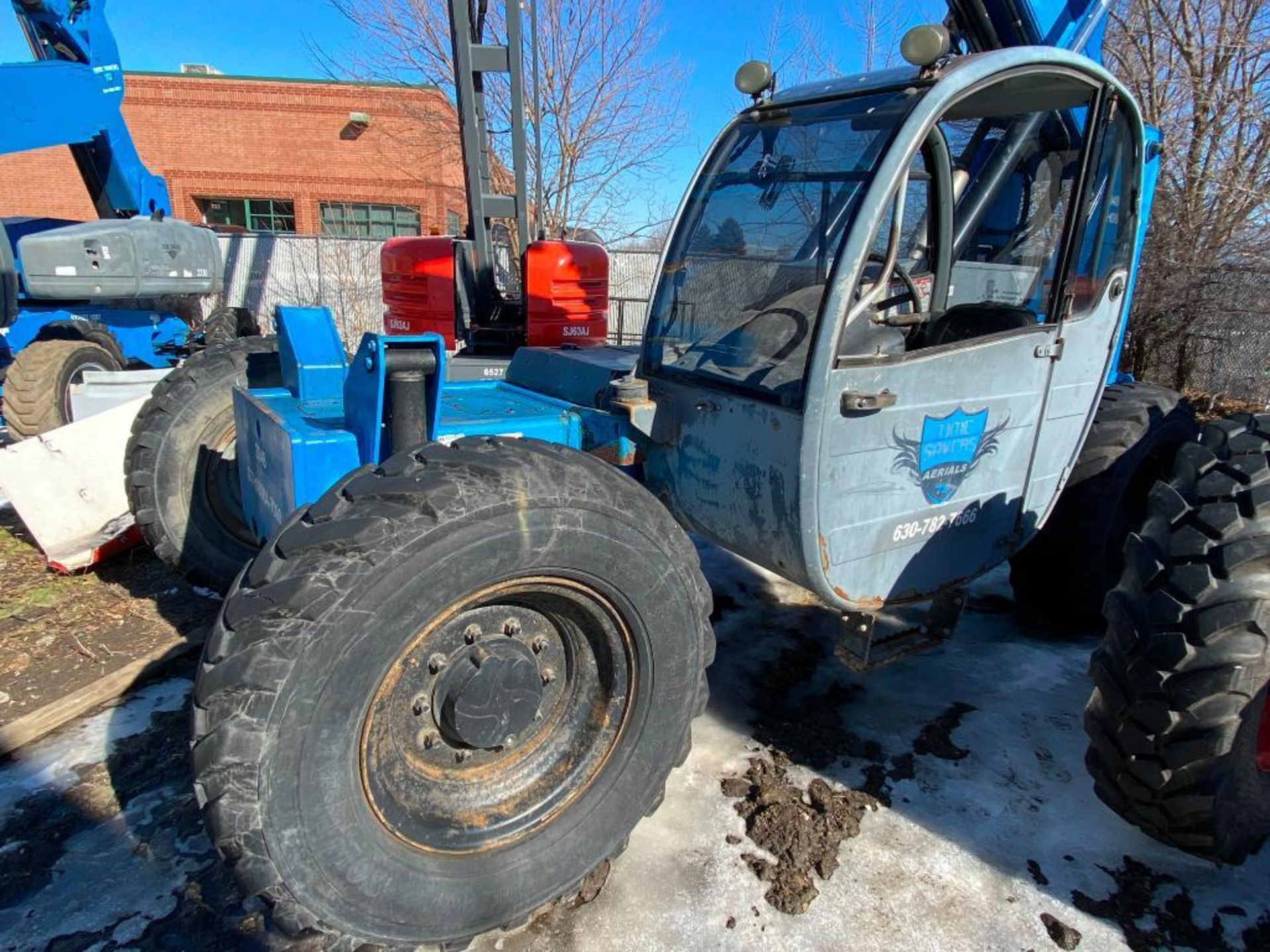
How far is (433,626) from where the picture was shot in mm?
2000

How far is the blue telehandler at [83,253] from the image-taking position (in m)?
6.56

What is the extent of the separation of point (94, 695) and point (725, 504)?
267 cm

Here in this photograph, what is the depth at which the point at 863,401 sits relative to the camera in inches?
96.8

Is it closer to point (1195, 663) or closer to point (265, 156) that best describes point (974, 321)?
point (1195, 663)

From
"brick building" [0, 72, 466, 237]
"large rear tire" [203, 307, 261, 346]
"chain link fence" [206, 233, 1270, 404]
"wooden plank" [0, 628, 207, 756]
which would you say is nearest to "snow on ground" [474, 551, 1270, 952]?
"wooden plank" [0, 628, 207, 756]

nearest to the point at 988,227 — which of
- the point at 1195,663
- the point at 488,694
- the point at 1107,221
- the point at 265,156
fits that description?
the point at 1107,221

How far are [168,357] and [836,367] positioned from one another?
8.33 meters

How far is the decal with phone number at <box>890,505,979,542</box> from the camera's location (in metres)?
2.87

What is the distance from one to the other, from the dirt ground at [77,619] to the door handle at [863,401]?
3.21 m

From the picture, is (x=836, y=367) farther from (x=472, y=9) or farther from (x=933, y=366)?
(x=472, y=9)

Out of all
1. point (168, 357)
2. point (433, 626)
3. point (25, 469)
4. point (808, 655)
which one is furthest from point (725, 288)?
point (168, 357)

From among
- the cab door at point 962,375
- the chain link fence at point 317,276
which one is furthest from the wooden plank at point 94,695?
the chain link fence at point 317,276

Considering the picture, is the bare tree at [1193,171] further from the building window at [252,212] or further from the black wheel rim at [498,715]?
the building window at [252,212]

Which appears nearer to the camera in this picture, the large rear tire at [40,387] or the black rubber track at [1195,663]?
the black rubber track at [1195,663]
